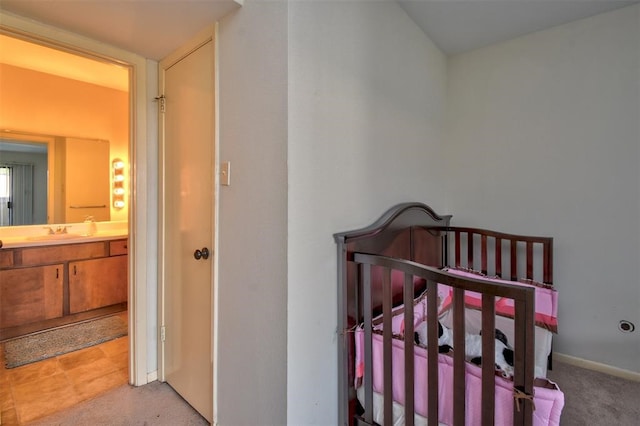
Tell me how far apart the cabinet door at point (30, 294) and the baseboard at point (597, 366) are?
13.5 feet

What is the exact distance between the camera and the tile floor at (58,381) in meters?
1.71

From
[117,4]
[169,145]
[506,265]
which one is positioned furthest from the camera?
[506,265]

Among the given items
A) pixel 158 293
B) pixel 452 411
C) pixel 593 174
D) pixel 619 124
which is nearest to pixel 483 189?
pixel 593 174

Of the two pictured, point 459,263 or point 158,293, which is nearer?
point 158,293

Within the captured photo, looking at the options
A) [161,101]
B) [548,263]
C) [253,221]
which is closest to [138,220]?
[161,101]

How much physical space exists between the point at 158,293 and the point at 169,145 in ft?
3.01

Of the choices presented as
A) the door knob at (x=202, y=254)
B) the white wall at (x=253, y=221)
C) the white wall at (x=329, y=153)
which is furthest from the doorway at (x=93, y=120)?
the white wall at (x=329, y=153)

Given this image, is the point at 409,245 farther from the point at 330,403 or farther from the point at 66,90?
the point at 66,90

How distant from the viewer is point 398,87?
1872 millimetres

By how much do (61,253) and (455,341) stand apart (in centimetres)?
329

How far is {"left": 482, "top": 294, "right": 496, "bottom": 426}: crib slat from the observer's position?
96cm

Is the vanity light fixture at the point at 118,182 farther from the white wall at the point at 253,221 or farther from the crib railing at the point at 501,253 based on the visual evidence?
the crib railing at the point at 501,253

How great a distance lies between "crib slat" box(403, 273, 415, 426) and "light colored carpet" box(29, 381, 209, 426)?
1.07m

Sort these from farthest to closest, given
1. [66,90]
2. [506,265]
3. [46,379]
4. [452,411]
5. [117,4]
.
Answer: [66,90], [506,265], [46,379], [117,4], [452,411]
